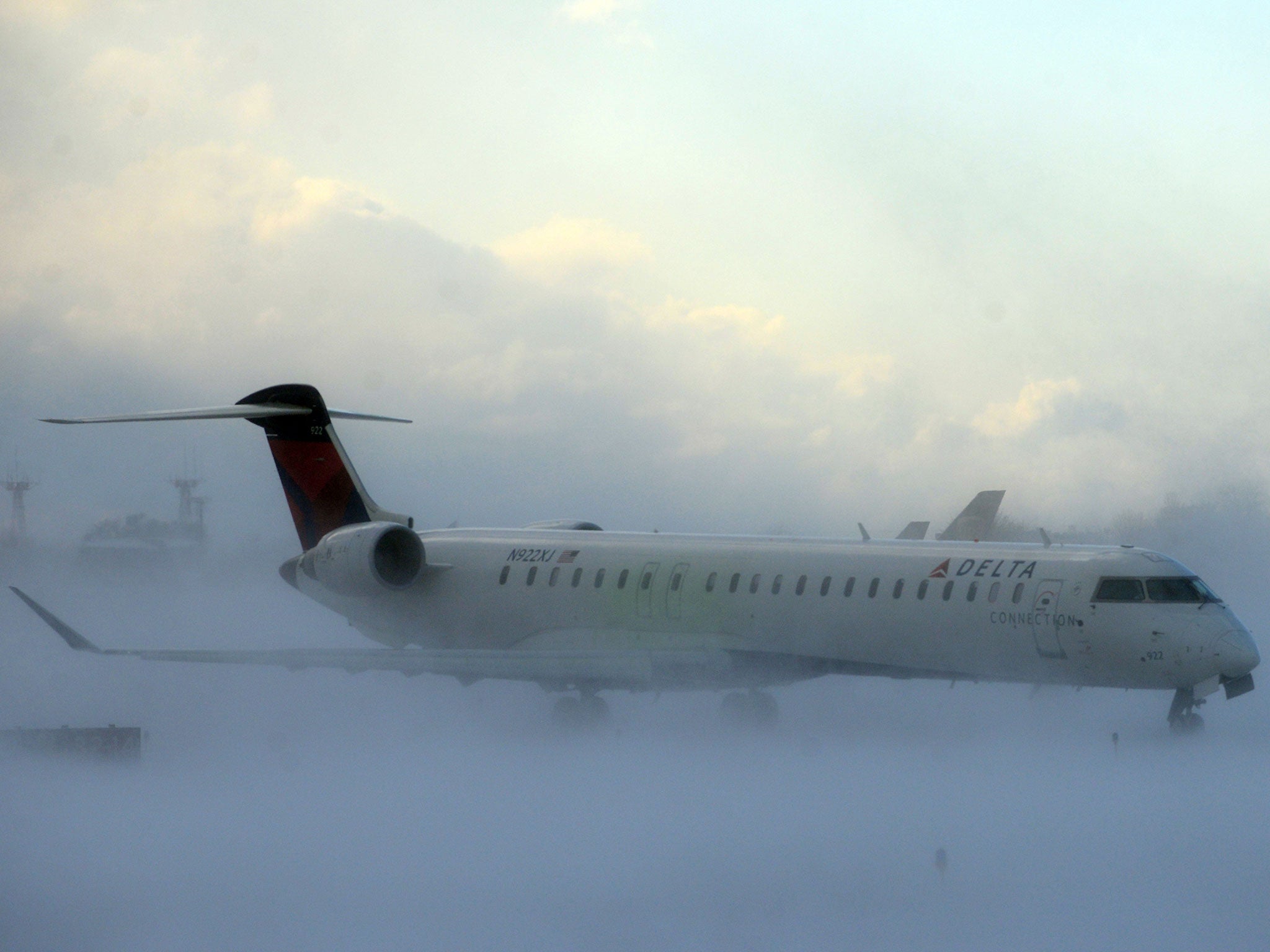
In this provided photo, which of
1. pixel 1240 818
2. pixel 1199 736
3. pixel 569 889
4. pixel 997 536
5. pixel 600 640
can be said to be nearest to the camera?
pixel 569 889

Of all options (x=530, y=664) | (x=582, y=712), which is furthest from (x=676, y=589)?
(x=530, y=664)

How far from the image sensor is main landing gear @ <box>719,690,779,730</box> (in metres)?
25.0

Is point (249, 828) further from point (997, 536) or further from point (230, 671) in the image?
point (997, 536)

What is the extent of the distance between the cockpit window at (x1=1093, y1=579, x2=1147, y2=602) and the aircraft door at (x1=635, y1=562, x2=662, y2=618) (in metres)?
8.64

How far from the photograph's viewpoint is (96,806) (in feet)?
63.7

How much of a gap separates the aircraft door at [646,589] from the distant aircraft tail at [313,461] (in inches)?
261

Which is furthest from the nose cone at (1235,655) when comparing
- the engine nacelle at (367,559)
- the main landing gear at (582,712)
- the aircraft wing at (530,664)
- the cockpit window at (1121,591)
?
the engine nacelle at (367,559)

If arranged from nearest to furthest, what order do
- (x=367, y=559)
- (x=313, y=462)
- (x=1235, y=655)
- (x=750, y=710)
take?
(x=1235, y=655) < (x=750, y=710) < (x=367, y=559) < (x=313, y=462)

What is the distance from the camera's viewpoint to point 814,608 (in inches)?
942

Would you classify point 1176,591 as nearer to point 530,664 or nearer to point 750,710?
point 750,710

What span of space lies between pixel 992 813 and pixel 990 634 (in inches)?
200

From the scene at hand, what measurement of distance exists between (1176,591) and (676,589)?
30.2 feet

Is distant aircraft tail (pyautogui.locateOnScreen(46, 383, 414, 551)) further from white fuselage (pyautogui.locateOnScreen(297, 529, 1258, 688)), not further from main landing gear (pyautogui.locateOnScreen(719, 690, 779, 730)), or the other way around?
main landing gear (pyautogui.locateOnScreen(719, 690, 779, 730))

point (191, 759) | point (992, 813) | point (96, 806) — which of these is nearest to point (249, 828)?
point (96, 806)
